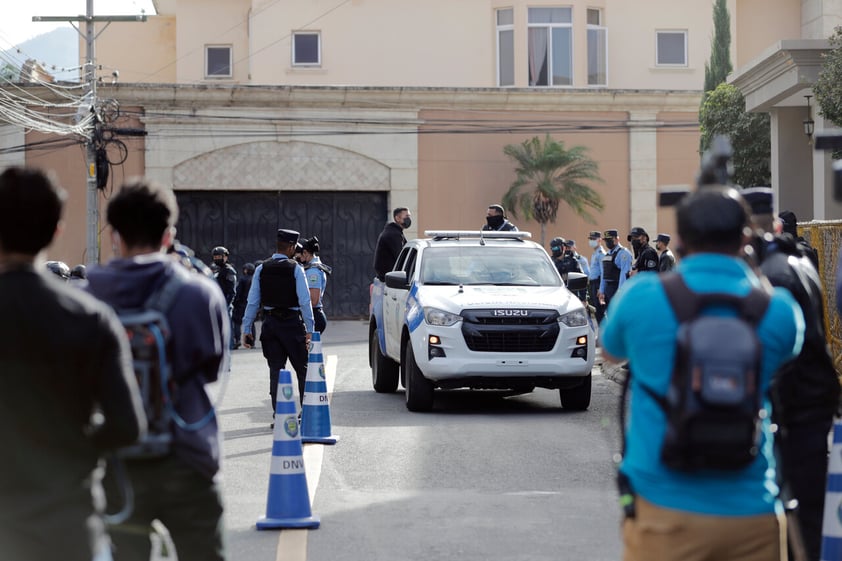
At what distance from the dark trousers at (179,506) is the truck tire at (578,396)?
10.2 meters

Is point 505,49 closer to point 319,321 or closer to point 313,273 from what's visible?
point 313,273

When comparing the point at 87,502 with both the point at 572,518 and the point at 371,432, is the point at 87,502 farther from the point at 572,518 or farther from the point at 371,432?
the point at 371,432

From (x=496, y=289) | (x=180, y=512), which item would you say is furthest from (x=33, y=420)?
(x=496, y=289)

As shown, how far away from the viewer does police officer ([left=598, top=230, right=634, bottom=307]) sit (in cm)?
2459

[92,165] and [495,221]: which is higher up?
[92,165]

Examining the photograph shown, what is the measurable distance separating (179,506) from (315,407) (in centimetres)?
767

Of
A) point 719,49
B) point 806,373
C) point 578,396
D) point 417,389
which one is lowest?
point 578,396

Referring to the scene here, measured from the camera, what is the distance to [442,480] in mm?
10594

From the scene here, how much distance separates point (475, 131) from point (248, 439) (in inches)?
975

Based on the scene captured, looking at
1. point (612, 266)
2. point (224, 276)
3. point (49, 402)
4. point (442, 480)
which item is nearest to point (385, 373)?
point (442, 480)

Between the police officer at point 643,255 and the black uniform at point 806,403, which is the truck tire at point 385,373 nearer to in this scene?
the police officer at point 643,255

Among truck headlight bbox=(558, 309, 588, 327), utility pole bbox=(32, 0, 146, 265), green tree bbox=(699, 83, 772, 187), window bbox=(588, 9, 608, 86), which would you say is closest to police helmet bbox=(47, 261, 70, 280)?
truck headlight bbox=(558, 309, 588, 327)

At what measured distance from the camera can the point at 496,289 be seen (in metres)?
15.2

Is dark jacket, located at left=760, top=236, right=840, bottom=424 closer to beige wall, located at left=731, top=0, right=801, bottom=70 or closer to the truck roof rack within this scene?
the truck roof rack
